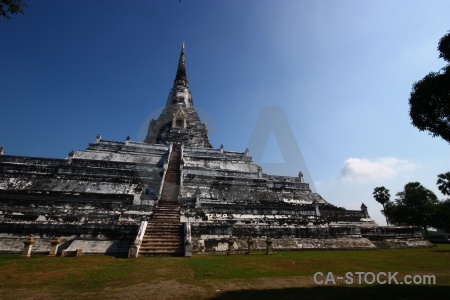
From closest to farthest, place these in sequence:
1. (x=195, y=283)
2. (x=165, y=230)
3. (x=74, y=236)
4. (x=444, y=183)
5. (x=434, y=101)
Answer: (x=195, y=283) → (x=434, y=101) → (x=74, y=236) → (x=165, y=230) → (x=444, y=183)

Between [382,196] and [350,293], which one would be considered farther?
[382,196]

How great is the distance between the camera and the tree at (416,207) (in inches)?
1516

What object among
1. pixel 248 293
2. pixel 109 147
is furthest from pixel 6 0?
pixel 109 147

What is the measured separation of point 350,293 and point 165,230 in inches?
371

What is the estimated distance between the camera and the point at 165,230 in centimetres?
1258

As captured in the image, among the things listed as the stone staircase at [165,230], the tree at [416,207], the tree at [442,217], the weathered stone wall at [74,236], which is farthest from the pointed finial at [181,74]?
the tree at [442,217]

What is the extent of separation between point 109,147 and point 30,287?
896 inches

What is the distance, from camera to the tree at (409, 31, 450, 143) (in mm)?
7004

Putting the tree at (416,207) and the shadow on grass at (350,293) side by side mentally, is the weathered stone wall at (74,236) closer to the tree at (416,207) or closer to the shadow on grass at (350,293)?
the shadow on grass at (350,293)

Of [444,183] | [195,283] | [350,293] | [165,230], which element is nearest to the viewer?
[350,293]

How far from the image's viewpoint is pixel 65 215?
1396 centimetres

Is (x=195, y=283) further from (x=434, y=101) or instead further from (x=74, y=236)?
(x=74, y=236)

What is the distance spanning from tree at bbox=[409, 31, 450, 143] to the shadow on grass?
4.60 meters

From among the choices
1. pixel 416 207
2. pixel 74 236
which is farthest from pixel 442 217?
pixel 74 236
